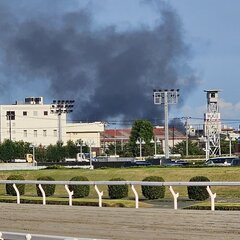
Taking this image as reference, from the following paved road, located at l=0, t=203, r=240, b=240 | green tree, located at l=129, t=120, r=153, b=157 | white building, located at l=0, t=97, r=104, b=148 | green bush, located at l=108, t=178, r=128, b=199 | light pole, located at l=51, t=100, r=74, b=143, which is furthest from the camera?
white building, located at l=0, t=97, r=104, b=148

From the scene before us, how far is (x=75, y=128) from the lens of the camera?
16400cm

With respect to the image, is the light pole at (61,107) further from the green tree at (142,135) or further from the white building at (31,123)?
the white building at (31,123)

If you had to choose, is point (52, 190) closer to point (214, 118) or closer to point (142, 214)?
point (142, 214)

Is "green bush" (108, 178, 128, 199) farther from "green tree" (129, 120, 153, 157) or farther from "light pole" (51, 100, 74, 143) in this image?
"green tree" (129, 120, 153, 157)

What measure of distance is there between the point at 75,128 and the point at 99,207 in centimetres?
14260

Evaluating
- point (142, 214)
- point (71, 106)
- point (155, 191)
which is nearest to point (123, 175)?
point (155, 191)

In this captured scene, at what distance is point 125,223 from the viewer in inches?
690

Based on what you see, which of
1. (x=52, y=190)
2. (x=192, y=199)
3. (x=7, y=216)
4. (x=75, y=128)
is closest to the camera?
(x=7, y=216)

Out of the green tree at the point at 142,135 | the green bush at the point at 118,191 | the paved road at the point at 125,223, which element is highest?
the green tree at the point at 142,135

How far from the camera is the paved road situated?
15234 millimetres

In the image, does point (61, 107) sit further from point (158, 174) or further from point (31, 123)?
point (158, 174)

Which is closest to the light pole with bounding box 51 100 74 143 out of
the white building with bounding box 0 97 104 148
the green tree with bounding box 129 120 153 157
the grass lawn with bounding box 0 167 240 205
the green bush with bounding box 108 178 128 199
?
the green tree with bounding box 129 120 153 157

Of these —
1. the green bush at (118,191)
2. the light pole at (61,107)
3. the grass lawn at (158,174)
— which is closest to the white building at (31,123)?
the light pole at (61,107)

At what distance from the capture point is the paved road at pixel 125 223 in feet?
50.0
